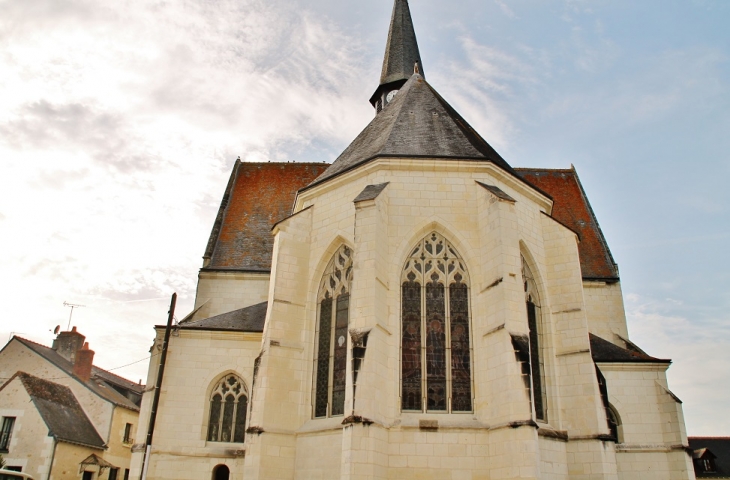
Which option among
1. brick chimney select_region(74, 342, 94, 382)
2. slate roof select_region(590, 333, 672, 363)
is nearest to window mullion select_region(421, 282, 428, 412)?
slate roof select_region(590, 333, 672, 363)

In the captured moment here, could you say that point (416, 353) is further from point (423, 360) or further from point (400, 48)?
point (400, 48)

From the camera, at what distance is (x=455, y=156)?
12.1m

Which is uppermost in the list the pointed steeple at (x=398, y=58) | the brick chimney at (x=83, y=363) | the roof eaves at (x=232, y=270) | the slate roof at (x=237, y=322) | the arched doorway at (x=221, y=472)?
the pointed steeple at (x=398, y=58)

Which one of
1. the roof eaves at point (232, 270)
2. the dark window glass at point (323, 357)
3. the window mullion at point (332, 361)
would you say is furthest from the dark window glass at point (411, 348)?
the roof eaves at point (232, 270)

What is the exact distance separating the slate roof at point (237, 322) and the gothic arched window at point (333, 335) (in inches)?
108

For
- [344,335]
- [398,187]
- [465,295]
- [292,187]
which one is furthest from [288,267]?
[292,187]

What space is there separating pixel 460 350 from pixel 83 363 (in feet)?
67.6

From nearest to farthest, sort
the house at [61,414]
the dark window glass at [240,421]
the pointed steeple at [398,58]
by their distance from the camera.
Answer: the dark window glass at [240,421] → the house at [61,414] → the pointed steeple at [398,58]

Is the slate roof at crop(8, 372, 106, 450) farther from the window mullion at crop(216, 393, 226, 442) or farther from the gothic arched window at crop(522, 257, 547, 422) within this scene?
the gothic arched window at crop(522, 257, 547, 422)

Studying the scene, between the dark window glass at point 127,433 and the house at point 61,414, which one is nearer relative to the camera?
the house at point 61,414

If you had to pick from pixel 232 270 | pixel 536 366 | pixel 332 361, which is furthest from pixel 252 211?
pixel 536 366

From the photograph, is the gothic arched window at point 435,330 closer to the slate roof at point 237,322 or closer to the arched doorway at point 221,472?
the slate roof at point 237,322

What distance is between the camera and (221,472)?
13.3 m

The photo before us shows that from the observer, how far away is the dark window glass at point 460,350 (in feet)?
34.2
